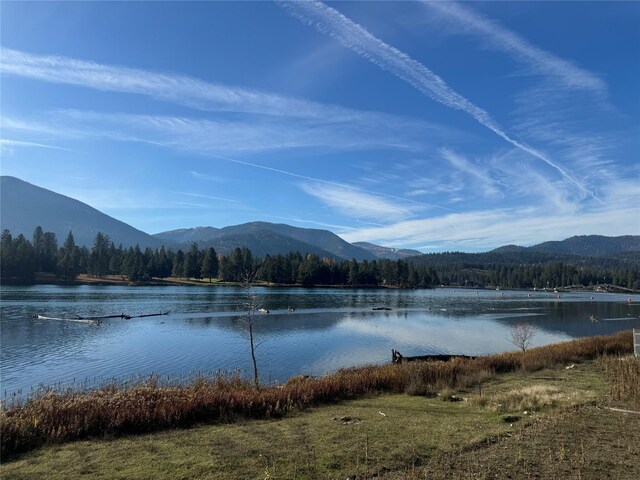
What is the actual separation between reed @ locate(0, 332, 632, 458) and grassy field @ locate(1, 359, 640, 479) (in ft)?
2.37

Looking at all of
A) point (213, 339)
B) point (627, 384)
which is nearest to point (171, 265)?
point (213, 339)

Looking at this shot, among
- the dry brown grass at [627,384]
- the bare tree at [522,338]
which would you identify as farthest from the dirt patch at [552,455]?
the bare tree at [522,338]

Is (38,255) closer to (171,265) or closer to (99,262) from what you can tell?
(99,262)

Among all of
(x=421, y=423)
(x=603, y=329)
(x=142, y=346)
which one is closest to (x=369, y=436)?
(x=421, y=423)

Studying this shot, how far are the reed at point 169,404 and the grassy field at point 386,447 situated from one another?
721 mm

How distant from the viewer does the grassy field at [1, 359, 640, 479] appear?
28.5ft

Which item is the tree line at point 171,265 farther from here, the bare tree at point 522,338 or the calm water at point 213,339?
the bare tree at point 522,338

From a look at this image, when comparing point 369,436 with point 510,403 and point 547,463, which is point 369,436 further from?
point 510,403

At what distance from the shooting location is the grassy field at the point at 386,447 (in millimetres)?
8680

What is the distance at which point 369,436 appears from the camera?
11211 millimetres

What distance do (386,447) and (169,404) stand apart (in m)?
6.82

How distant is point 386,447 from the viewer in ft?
33.8

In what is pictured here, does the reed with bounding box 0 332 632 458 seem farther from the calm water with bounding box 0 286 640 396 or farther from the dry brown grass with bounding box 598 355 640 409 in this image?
the calm water with bounding box 0 286 640 396

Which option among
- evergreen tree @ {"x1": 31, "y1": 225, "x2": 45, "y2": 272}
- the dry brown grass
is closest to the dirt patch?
the dry brown grass
